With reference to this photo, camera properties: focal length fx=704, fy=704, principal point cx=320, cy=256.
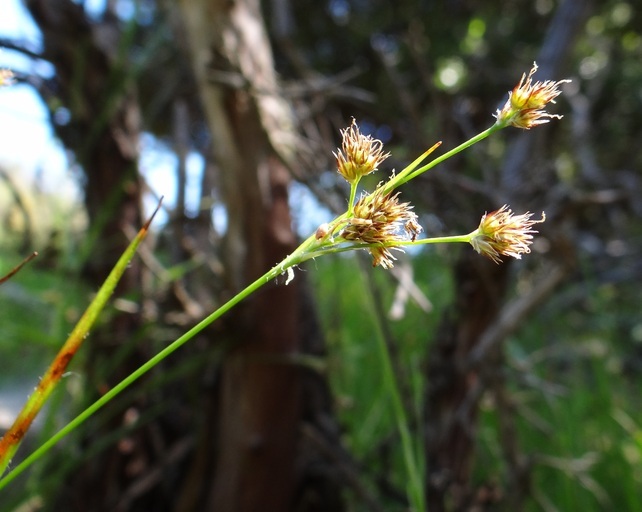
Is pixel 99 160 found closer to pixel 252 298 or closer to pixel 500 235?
pixel 252 298

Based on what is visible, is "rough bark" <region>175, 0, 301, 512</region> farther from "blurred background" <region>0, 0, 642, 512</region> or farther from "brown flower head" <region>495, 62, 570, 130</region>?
"brown flower head" <region>495, 62, 570, 130</region>

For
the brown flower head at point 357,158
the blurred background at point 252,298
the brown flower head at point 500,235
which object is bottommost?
the brown flower head at point 500,235

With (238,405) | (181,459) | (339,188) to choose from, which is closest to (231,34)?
(339,188)

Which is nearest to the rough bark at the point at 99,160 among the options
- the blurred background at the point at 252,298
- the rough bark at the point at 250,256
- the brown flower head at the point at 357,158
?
the blurred background at the point at 252,298

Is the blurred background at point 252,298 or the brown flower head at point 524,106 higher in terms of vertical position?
the blurred background at point 252,298

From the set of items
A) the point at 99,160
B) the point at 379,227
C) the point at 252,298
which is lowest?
the point at 379,227

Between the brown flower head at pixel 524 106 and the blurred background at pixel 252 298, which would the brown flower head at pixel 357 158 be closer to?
the brown flower head at pixel 524 106

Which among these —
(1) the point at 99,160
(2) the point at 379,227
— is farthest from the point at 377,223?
(1) the point at 99,160

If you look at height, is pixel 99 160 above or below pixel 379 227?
above

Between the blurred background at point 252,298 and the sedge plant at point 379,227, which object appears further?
the blurred background at point 252,298
